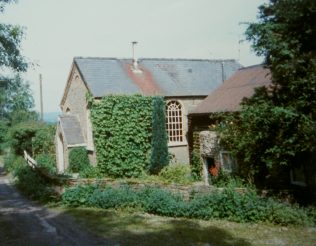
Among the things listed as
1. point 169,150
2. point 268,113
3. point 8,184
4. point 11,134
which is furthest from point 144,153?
point 11,134

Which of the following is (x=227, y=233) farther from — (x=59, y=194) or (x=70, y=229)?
(x=59, y=194)

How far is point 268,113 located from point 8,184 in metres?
20.4

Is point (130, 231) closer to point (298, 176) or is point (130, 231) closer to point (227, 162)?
point (298, 176)

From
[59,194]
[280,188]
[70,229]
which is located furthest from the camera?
[59,194]

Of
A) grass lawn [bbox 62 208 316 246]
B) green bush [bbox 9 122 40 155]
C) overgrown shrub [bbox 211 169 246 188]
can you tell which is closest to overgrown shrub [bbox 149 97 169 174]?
overgrown shrub [bbox 211 169 246 188]

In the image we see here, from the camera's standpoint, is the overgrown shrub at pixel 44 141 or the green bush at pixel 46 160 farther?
the overgrown shrub at pixel 44 141

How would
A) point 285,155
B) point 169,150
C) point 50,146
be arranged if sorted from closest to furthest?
point 285,155 → point 169,150 → point 50,146

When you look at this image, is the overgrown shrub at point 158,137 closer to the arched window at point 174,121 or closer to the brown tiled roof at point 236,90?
the brown tiled roof at point 236,90

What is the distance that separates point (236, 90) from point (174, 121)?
6.24 metres

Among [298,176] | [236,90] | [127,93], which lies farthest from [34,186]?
[298,176]

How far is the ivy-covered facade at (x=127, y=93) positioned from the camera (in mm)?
25750

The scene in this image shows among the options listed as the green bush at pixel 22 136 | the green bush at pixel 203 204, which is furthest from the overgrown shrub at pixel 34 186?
the green bush at pixel 22 136

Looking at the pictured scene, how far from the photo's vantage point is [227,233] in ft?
42.7

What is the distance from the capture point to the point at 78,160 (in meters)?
27.6
